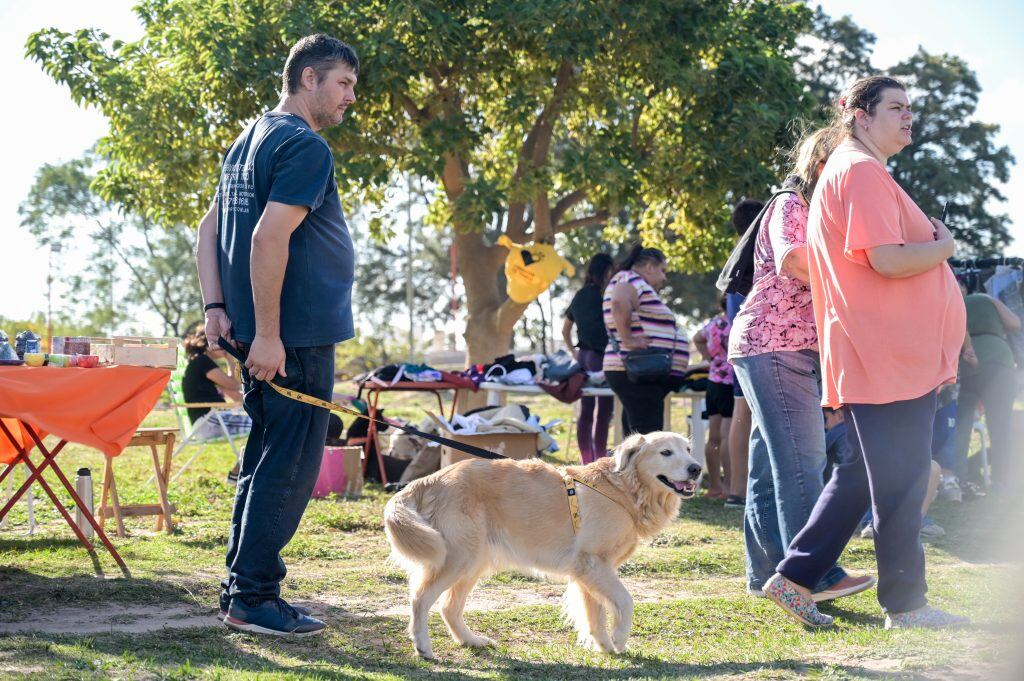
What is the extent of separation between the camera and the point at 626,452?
4230 mm

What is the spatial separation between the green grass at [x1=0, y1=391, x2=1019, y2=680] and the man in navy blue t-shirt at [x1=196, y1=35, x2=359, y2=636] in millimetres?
309

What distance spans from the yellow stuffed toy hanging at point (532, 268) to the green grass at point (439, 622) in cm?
627

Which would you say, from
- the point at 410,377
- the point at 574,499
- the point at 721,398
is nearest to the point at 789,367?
the point at 574,499

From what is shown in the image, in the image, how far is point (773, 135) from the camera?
11945 millimetres

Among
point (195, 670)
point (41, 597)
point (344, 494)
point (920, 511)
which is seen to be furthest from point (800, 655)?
point (344, 494)

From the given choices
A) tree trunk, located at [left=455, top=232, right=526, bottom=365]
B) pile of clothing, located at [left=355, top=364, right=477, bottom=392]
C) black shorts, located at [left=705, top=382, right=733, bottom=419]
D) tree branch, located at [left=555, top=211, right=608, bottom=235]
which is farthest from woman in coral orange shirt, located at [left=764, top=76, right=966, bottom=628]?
tree branch, located at [left=555, top=211, right=608, bottom=235]

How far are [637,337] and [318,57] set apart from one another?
14.2 feet

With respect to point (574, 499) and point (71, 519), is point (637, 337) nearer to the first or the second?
point (574, 499)

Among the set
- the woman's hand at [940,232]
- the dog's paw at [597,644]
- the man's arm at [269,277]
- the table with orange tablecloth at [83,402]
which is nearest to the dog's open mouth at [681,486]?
the dog's paw at [597,644]

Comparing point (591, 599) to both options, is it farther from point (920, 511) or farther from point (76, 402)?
point (76, 402)

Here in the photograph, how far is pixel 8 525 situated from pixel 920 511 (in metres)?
5.76

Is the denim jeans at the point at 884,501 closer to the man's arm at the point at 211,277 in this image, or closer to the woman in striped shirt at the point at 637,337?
the man's arm at the point at 211,277

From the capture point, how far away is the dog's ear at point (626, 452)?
4.23 m

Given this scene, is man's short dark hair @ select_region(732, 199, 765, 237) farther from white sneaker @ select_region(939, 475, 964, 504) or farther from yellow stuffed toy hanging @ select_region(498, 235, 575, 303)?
yellow stuffed toy hanging @ select_region(498, 235, 575, 303)
